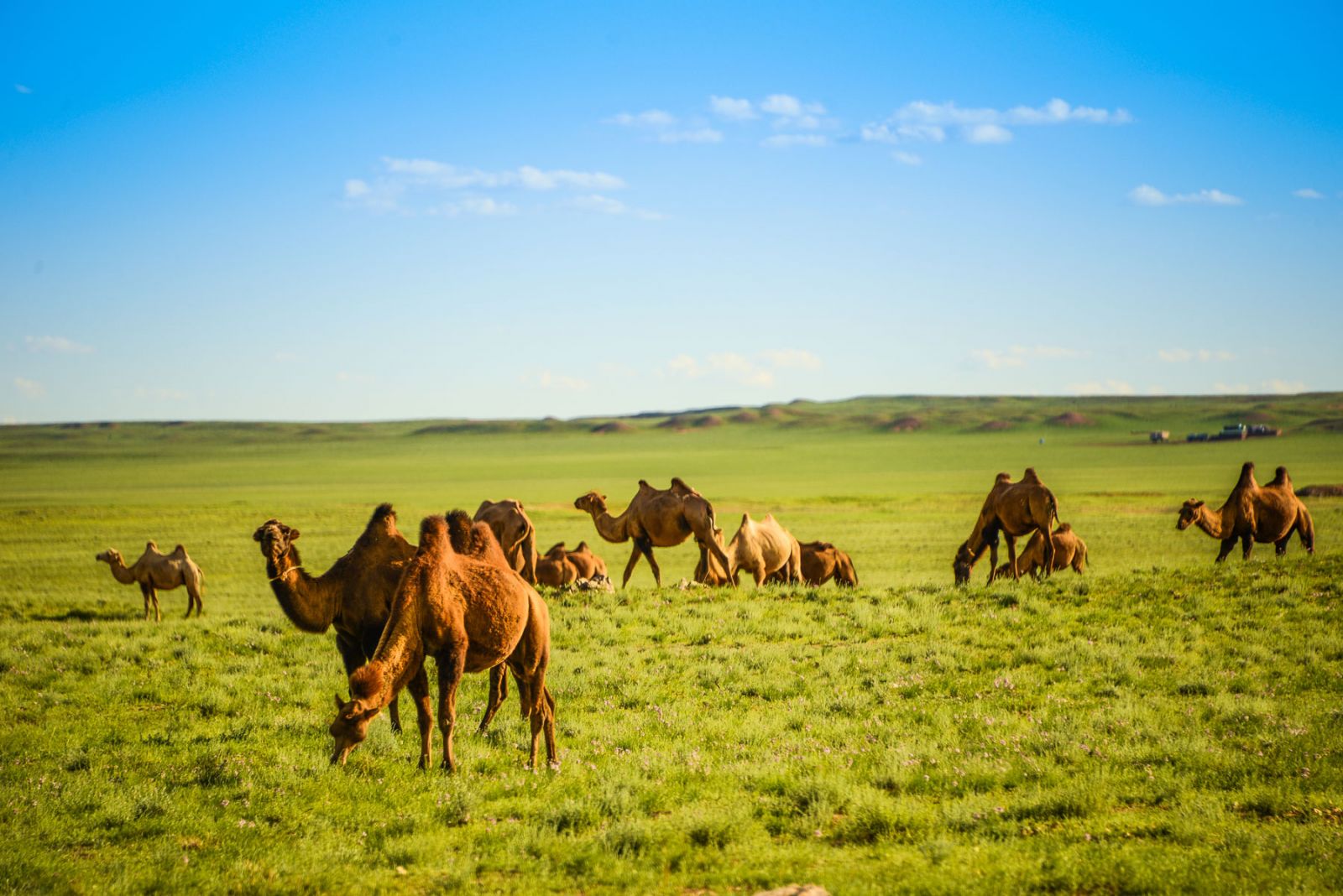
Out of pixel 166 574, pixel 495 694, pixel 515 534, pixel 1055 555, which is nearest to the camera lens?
pixel 495 694

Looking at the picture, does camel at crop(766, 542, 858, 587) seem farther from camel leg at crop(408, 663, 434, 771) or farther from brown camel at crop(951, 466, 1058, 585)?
camel leg at crop(408, 663, 434, 771)

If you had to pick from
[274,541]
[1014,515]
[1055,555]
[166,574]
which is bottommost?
[166,574]

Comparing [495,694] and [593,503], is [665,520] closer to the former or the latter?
[593,503]

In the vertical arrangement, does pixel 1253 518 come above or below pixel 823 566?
above

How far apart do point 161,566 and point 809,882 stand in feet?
72.5

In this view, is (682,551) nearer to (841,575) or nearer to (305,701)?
(841,575)

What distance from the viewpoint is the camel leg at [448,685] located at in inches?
317

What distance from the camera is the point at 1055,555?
21641 millimetres

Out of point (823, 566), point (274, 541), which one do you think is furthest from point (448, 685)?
point (823, 566)

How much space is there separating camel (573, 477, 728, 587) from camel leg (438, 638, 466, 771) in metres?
11.2

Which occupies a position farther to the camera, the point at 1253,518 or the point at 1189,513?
the point at 1189,513

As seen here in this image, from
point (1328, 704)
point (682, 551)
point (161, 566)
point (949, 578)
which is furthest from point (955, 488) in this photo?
point (1328, 704)

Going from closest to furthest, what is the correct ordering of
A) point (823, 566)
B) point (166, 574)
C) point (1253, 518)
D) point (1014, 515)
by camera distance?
point (1014, 515) → point (1253, 518) → point (823, 566) → point (166, 574)

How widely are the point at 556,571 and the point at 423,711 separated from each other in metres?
14.1
